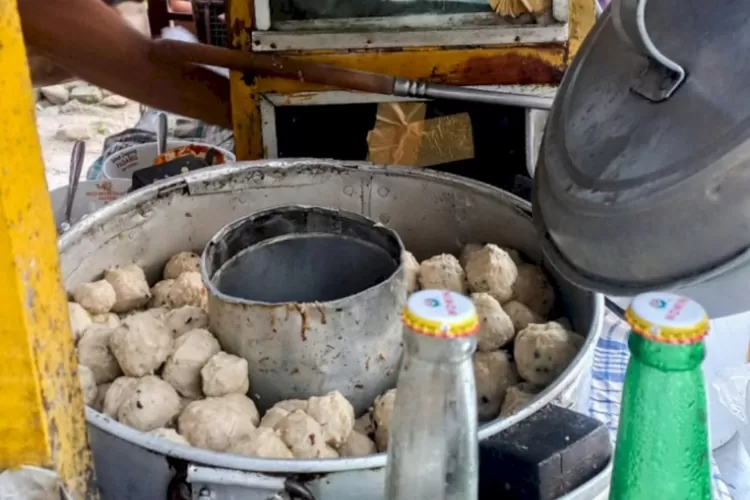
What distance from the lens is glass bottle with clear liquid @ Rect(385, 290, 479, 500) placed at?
1.64 ft

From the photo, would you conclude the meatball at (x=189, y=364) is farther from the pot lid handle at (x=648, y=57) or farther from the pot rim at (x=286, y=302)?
the pot lid handle at (x=648, y=57)

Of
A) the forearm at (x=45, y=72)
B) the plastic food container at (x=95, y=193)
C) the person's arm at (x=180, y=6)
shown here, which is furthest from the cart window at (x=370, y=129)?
the person's arm at (x=180, y=6)

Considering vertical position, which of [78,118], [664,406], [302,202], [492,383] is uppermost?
[664,406]

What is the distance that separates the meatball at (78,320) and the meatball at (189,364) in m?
0.13

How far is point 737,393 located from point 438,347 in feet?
2.32

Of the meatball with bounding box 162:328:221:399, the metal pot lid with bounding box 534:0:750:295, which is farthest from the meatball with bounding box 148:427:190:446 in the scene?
the metal pot lid with bounding box 534:0:750:295

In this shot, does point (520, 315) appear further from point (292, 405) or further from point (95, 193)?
point (95, 193)

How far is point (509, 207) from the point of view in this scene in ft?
3.71

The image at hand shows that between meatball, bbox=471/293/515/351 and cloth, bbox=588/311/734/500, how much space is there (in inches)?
6.2

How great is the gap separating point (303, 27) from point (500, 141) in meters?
0.34

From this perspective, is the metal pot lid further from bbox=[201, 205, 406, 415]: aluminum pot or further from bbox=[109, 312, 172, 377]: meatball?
bbox=[109, 312, 172, 377]: meatball

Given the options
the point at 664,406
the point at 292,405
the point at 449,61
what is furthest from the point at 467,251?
the point at 664,406

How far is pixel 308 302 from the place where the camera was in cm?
97

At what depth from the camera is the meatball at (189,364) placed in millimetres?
923
